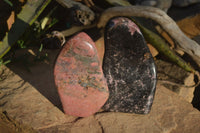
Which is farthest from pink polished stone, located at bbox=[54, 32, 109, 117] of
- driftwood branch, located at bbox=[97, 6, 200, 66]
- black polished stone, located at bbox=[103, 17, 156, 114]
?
driftwood branch, located at bbox=[97, 6, 200, 66]

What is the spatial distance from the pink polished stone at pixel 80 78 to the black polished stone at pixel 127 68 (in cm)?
9

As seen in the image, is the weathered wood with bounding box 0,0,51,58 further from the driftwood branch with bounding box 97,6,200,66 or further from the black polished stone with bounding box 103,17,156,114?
the black polished stone with bounding box 103,17,156,114

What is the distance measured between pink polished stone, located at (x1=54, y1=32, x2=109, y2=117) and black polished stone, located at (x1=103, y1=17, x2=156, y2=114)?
0.31 feet

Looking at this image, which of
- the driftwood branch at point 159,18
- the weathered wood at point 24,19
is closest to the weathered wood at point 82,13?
the driftwood branch at point 159,18

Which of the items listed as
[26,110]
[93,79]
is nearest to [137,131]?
[93,79]

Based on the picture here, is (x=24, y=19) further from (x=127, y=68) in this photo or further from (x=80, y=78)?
(x=127, y=68)

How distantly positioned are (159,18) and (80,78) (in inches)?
40.3

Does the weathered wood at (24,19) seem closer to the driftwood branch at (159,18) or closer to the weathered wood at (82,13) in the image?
the weathered wood at (82,13)

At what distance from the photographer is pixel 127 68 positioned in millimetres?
1614

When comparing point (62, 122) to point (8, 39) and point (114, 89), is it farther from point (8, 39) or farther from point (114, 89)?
point (8, 39)

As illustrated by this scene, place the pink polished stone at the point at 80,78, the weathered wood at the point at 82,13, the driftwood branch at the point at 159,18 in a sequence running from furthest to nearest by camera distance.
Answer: the weathered wood at the point at 82,13 < the driftwood branch at the point at 159,18 < the pink polished stone at the point at 80,78

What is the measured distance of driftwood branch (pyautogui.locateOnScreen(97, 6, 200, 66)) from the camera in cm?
212

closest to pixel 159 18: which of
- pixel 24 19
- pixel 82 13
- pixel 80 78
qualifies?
pixel 82 13

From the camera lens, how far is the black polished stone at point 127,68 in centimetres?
151
